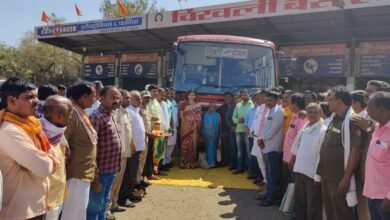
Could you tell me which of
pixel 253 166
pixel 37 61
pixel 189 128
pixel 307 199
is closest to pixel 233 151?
pixel 253 166

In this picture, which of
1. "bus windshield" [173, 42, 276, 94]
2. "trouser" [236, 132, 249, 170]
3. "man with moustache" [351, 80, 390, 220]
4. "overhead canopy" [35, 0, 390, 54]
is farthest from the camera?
"overhead canopy" [35, 0, 390, 54]

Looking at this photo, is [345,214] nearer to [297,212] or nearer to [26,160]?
[297,212]

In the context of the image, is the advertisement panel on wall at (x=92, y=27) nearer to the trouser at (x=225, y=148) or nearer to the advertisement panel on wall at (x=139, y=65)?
the advertisement panel on wall at (x=139, y=65)

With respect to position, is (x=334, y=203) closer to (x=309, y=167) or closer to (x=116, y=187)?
(x=309, y=167)

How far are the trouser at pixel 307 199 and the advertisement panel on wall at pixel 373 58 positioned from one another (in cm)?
912

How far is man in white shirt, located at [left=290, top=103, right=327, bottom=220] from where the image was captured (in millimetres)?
4227

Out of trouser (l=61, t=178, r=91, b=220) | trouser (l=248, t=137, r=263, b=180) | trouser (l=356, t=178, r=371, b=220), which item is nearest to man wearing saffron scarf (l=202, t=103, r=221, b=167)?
trouser (l=248, t=137, r=263, b=180)

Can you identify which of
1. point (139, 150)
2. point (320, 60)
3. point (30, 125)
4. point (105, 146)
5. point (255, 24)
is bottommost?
point (139, 150)

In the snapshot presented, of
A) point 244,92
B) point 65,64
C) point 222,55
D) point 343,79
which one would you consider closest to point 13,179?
point 244,92

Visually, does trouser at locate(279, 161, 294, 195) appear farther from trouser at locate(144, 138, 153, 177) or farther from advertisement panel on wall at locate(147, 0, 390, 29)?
advertisement panel on wall at locate(147, 0, 390, 29)

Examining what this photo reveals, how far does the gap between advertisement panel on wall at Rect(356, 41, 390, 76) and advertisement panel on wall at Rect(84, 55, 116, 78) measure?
11370 mm

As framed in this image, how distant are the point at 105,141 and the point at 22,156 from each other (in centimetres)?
155

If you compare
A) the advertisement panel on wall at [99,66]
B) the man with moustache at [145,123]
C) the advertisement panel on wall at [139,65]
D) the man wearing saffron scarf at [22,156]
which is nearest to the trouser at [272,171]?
the man with moustache at [145,123]

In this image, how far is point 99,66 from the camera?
19078mm
